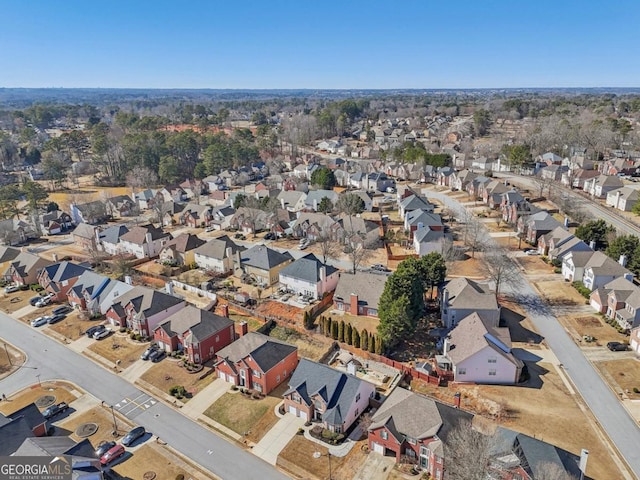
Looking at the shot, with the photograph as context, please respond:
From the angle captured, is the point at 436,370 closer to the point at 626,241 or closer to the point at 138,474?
the point at 138,474

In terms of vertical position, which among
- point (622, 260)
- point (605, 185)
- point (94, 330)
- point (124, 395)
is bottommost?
point (124, 395)

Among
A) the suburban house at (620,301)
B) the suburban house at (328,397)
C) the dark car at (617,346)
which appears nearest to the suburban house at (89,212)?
the suburban house at (328,397)

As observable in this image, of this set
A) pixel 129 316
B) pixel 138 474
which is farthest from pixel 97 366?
pixel 138 474

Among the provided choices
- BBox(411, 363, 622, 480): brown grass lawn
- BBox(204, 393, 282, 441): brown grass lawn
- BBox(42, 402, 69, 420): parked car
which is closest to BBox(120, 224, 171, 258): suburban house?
BBox(42, 402, 69, 420): parked car

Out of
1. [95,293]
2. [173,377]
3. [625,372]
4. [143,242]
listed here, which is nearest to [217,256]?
[143,242]

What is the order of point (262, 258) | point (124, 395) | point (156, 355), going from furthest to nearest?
point (262, 258)
point (156, 355)
point (124, 395)

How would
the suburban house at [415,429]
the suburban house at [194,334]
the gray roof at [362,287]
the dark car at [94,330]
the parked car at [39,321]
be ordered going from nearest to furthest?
the suburban house at [415,429]
the suburban house at [194,334]
the dark car at [94,330]
the parked car at [39,321]
the gray roof at [362,287]

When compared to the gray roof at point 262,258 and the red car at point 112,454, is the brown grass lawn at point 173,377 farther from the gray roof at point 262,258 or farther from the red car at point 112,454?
the gray roof at point 262,258

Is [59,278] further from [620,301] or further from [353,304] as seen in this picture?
[620,301]
